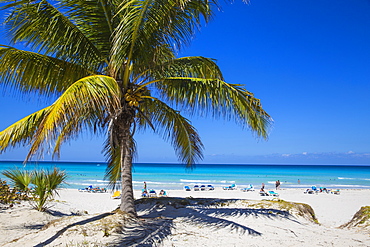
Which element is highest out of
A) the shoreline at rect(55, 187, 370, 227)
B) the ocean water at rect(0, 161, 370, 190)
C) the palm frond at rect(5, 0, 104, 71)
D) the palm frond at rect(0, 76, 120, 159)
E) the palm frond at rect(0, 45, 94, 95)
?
the palm frond at rect(5, 0, 104, 71)

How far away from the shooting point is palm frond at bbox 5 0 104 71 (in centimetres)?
548

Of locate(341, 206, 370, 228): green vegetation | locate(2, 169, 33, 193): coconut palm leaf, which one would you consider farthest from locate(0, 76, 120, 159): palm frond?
locate(341, 206, 370, 228): green vegetation

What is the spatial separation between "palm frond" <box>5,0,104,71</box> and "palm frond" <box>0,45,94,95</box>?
1.05 feet

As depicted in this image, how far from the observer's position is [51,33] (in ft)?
18.7

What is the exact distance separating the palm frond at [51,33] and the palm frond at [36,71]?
0.32 meters

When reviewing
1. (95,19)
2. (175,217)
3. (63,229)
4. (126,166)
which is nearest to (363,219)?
(175,217)

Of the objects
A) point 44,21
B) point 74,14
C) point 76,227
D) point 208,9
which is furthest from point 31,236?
point 208,9

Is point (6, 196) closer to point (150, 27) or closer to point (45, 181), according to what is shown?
point (45, 181)

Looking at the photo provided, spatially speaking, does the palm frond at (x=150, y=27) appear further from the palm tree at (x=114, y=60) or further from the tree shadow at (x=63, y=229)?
the tree shadow at (x=63, y=229)

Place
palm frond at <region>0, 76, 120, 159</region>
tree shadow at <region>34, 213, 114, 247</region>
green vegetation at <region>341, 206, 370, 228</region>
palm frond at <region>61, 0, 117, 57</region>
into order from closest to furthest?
1. palm frond at <region>0, 76, 120, 159</region>
2. tree shadow at <region>34, 213, 114, 247</region>
3. palm frond at <region>61, 0, 117, 57</region>
4. green vegetation at <region>341, 206, 370, 228</region>

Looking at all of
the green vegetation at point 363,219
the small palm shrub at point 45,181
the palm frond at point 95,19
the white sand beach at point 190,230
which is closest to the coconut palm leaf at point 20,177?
the small palm shrub at point 45,181

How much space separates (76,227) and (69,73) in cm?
313

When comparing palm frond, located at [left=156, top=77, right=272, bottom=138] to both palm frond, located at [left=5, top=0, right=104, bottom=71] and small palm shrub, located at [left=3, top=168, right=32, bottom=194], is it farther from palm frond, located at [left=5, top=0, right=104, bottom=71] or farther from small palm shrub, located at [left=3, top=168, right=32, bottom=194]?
small palm shrub, located at [left=3, top=168, right=32, bottom=194]

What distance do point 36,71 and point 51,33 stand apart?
82 cm
